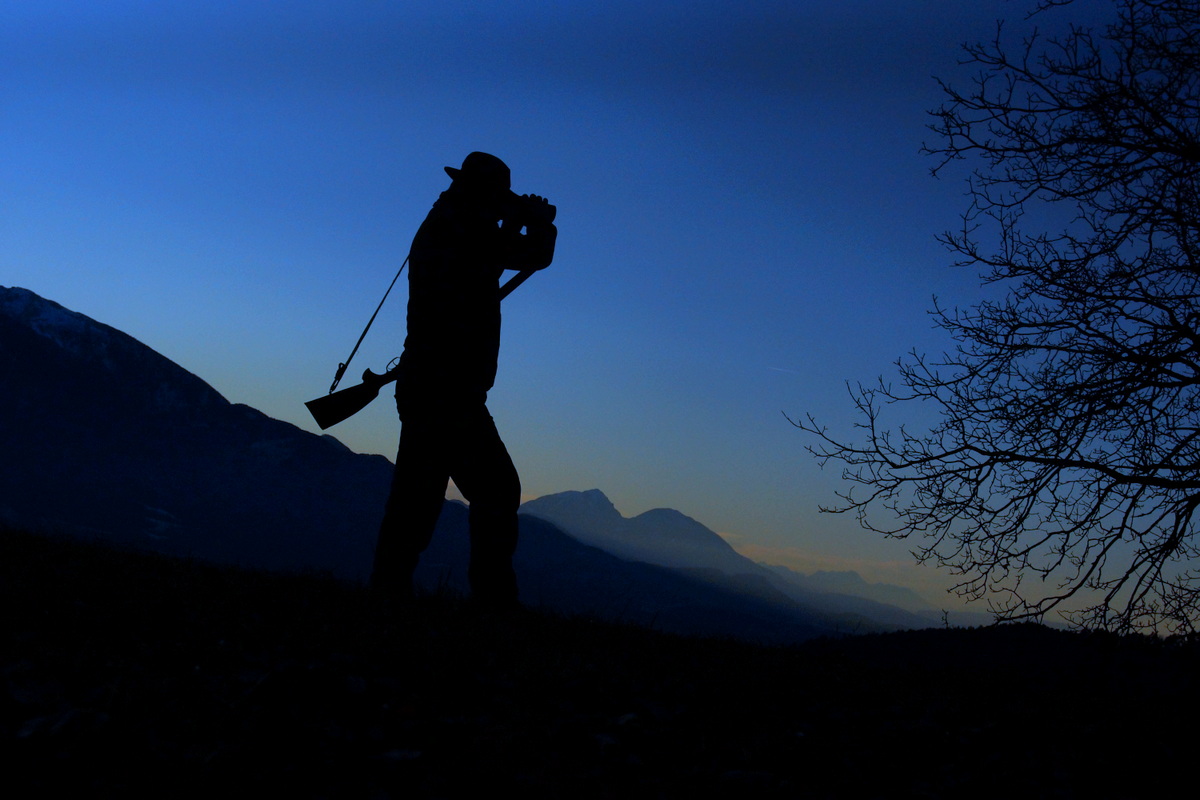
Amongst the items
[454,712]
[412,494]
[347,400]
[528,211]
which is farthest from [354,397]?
[454,712]

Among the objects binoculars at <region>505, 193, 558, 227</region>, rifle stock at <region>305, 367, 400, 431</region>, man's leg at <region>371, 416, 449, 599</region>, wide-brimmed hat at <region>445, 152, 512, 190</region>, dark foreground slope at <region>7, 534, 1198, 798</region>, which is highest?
wide-brimmed hat at <region>445, 152, 512, 190</region>

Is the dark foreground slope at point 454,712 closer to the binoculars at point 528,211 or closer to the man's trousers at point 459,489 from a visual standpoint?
the man's trousers at point 459,489

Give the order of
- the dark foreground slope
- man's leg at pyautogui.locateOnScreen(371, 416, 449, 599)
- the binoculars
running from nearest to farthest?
the dark foreground slope < man's leg at pyautogui.locateOnScreen(371, 416, 449, 599) < the binoculars

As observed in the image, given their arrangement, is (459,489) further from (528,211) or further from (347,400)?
(528,211)

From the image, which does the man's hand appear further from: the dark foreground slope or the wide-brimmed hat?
the dark foreground slope

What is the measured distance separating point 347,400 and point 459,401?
4.58 ft

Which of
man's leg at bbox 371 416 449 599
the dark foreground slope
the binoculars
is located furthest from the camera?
the binoculars

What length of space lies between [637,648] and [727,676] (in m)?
0.96

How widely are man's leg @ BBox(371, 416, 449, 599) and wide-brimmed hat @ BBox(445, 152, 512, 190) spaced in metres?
2.50

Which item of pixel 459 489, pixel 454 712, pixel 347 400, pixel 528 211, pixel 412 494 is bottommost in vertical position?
pixel 454 712

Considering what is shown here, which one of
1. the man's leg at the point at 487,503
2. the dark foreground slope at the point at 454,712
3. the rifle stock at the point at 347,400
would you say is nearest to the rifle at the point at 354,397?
the rifle stock at the point at 347,400

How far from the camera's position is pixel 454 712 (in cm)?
439

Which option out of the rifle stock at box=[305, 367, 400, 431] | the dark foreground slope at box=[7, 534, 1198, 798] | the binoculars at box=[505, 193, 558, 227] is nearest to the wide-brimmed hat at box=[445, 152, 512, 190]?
the binoculars at box=[505, 193, 558, 227]

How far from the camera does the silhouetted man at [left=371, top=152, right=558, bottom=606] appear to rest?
318 inches
